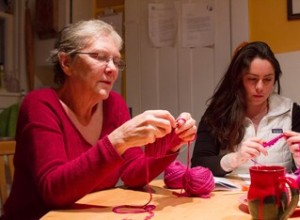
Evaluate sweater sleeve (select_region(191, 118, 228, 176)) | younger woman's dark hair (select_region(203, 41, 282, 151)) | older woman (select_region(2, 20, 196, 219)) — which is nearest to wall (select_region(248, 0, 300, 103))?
younger woman's dark hair (select_region(203, 41, 282, 151))

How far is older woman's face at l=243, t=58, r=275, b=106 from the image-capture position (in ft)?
5.93

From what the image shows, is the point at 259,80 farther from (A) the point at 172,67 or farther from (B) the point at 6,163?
(B) the point at 6,163

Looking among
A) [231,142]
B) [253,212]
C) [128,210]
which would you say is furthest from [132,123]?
[231,142]

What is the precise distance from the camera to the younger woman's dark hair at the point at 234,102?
1.82 m

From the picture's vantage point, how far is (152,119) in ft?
3.34

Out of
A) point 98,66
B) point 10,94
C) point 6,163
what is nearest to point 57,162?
point 98,66

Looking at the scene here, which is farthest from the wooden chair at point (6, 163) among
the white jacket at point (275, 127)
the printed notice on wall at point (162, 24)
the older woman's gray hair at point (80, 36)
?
the printed notice on wall at point (162, 24)

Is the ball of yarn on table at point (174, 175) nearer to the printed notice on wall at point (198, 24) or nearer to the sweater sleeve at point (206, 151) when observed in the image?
the sweater sleeve at point (206, 151)

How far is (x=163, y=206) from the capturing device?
108 centimetres

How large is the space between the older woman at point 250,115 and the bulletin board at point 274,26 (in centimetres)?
39

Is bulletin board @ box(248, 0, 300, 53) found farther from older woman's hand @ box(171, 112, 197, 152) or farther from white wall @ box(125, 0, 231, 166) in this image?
older woman's hand @ box(171, 112, 197, 152)

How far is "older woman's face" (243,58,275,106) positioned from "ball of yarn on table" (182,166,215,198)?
2.37 feet

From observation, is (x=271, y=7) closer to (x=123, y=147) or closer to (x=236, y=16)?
(x=236, y=16)

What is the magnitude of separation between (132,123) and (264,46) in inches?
43.4
